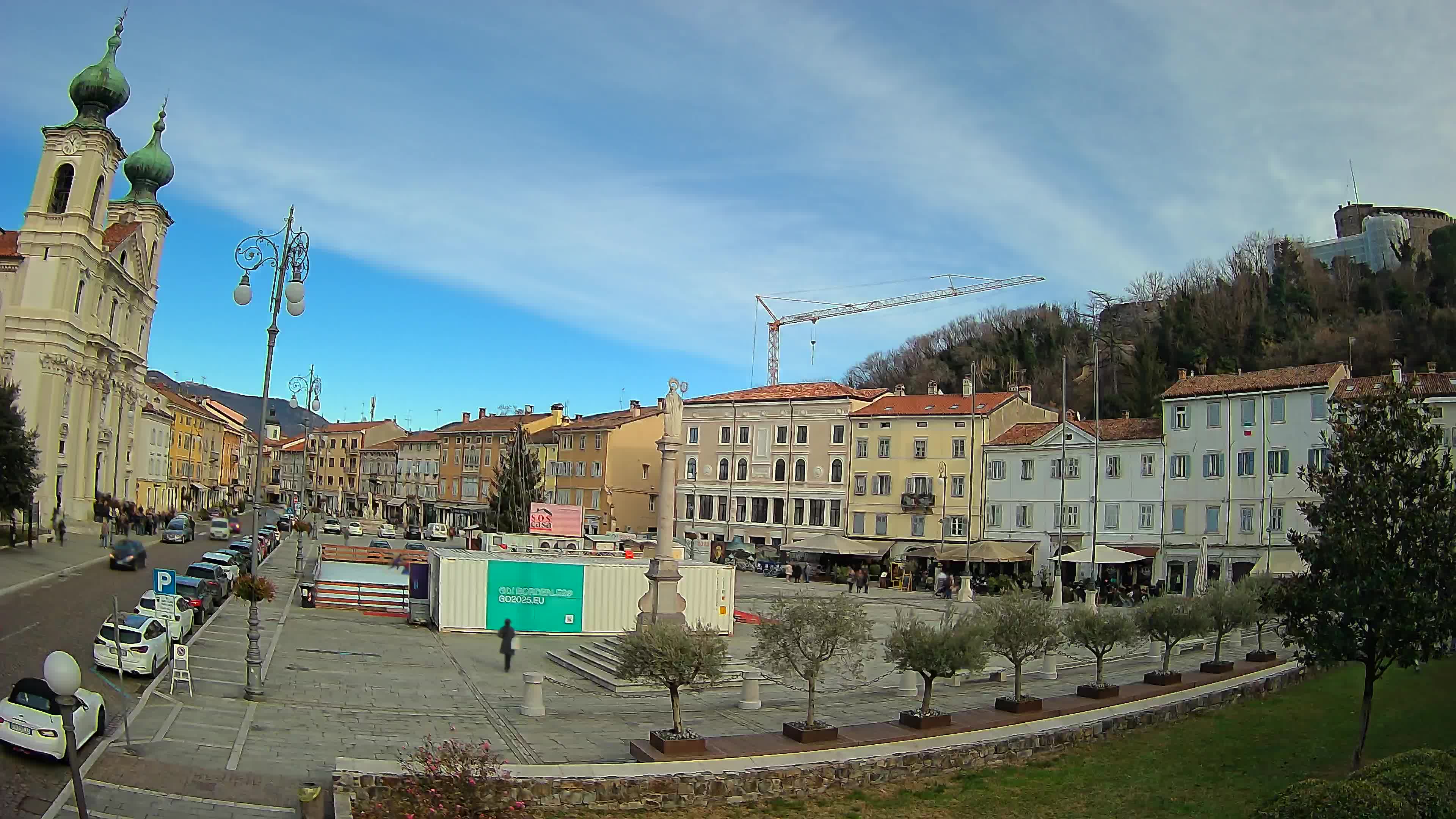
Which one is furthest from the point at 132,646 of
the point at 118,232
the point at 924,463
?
the point at 118,232

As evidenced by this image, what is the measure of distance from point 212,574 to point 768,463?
1621 inches

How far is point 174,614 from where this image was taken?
83.3ft

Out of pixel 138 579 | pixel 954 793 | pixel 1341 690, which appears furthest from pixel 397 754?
pixel 138 579

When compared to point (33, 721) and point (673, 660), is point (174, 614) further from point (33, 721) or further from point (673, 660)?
point (673, 660)

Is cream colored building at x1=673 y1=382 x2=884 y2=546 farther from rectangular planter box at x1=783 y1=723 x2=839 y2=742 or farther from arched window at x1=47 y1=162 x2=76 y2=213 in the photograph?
rectangular planter box at x1=783 y1=723 x2=839 y2=742

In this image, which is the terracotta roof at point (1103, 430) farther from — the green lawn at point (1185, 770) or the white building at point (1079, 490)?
the green lawn at point (1185, 770)

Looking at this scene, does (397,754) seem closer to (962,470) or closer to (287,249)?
(287,249)

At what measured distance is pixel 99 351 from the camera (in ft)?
219

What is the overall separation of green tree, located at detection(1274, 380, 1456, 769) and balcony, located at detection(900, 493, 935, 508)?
46345 mm

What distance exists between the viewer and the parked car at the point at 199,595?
99.7 feet

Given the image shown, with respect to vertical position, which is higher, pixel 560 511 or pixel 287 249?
pixel 287 249

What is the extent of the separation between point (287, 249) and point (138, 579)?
72.3ft

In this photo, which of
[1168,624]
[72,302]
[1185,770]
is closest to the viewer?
[1185,770]

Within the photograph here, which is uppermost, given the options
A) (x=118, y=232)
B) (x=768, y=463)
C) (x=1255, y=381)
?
(x=118, y=232)
